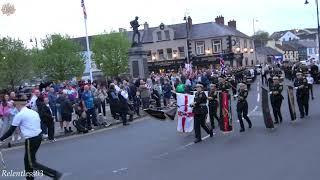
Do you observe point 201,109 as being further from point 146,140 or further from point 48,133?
point 48,133

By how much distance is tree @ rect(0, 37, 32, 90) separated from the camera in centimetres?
6012

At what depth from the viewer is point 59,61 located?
232ft

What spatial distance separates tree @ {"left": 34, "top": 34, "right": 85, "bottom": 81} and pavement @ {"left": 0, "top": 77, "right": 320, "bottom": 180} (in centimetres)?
5183

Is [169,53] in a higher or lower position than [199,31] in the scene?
lower

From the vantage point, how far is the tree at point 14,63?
60125 millimetres

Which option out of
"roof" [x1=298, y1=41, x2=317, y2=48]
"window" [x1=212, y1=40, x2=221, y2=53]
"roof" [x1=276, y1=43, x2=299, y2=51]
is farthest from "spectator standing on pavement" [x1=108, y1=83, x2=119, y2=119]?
"roof" [x1=298, y1=41, x2=317, y2=48]

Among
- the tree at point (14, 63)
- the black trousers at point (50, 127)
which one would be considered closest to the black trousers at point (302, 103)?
the black trousers at point (50, 127)

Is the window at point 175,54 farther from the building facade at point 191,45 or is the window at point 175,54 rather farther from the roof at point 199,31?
the roof at point 199,31

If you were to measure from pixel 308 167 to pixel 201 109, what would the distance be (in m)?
5.62

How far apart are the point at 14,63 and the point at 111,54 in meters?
17.3

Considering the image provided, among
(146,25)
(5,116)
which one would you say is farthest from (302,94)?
(146,25)

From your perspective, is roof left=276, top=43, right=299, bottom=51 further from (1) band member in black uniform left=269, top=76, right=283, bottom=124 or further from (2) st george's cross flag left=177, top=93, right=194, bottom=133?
(2) st george's cross flag left=177, top=93, right=194, bottom=133

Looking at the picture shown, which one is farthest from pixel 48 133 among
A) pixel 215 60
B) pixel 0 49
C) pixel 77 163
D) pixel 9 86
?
pixel 215 60

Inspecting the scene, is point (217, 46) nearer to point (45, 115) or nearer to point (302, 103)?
point (302, 103)
